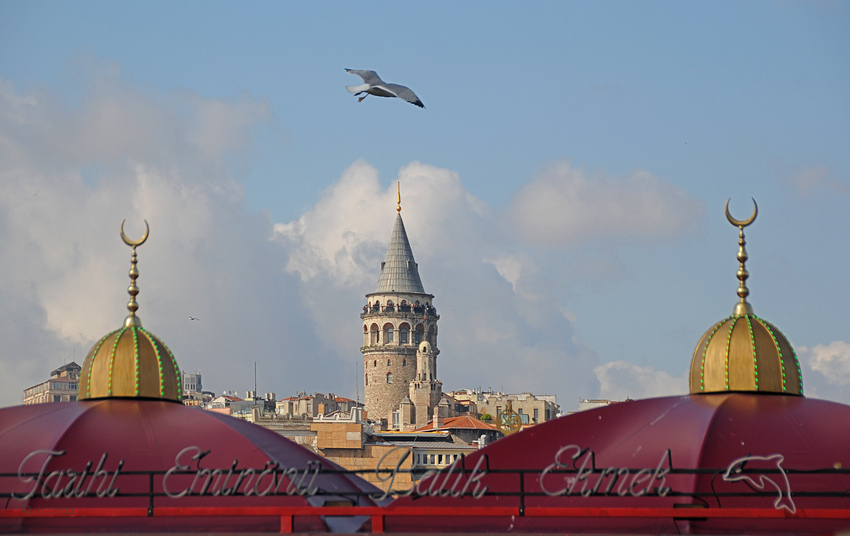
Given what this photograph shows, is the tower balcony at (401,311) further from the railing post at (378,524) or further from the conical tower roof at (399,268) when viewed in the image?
the railing post at (378,524)

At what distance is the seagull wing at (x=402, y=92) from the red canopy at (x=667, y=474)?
12.7 m

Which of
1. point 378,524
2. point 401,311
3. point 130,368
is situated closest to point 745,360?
point 378,524

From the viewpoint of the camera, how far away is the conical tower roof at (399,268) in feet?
582

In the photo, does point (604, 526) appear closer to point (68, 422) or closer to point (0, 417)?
point (68, 422)

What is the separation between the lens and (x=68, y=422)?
94.0 feet

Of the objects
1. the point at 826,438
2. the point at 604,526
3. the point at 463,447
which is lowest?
the point at 604,526

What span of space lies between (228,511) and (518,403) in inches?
5877

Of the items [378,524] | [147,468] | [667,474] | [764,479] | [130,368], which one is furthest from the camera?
[130,368]

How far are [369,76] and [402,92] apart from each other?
235cm

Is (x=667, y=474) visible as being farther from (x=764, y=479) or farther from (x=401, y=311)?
(x=401, y=311)

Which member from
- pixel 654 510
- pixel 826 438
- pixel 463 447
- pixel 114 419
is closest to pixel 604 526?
pixel 654 510

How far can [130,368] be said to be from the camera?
99.3 ft

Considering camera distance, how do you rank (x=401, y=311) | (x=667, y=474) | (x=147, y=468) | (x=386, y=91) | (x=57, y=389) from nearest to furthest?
(x=667, y=474) → (x=147, y=468) → (x=386, y=91) → (x=401, y=311) → (x=57, y=389)

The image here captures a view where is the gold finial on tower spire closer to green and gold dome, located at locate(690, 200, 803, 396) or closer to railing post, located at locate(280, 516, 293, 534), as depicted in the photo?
green and gold dome, located at locate(690, 200, 803, 396)
